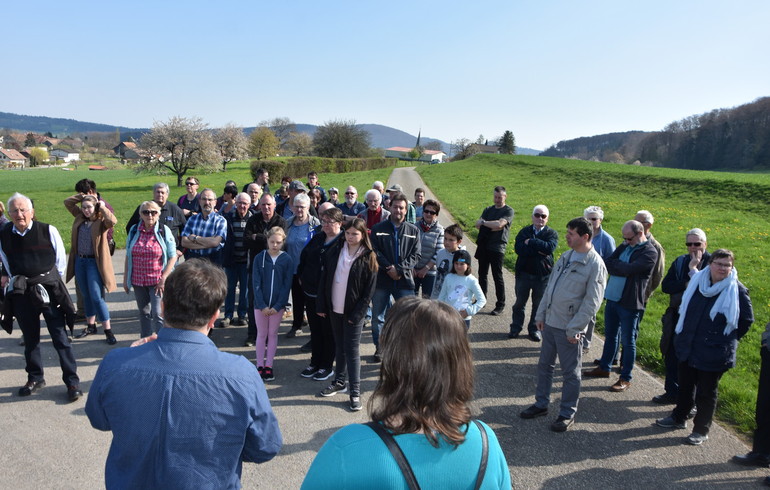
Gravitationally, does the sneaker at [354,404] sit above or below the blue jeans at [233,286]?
below

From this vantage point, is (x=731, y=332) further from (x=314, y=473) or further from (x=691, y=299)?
(x=314, y=473)

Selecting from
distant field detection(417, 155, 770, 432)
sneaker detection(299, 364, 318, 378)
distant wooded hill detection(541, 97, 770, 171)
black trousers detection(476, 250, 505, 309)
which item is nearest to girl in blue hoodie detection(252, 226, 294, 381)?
sneaker detection(299, 364, 318, 378)

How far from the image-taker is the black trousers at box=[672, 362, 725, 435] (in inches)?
174

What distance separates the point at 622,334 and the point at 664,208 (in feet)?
60.1

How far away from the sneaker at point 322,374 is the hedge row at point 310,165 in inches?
981

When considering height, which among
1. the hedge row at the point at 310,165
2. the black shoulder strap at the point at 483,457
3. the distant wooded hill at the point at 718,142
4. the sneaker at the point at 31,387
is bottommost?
the sneaker at the point at 31,387

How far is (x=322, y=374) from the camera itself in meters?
5.67

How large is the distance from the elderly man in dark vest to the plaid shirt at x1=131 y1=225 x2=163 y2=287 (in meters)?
0.89

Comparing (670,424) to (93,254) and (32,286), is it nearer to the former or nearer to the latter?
(32,286)

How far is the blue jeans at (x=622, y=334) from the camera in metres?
5.58

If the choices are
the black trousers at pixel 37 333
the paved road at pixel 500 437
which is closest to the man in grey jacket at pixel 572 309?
the paved road at pixel 500 437

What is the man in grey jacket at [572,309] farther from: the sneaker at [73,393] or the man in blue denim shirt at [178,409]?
the sneaker at [73,393]

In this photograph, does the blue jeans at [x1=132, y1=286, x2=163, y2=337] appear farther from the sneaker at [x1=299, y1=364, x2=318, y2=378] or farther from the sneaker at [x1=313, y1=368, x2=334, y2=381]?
the sneaker at [x1=313, y1=368, x2=334, y2=381]

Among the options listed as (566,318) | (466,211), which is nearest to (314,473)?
(566,318)
